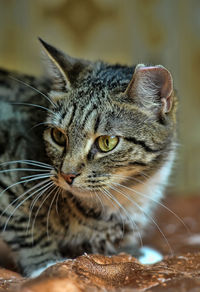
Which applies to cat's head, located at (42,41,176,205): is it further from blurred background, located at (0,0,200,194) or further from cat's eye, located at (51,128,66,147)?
blurred background, located at (0,0,200,194)

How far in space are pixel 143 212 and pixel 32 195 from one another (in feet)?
2.22

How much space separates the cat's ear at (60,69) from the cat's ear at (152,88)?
350 mm

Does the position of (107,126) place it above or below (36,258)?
above

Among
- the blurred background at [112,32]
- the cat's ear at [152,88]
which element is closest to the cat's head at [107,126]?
the cat's ear at [152,88]

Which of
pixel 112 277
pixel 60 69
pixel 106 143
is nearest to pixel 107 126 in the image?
pixel 106 143

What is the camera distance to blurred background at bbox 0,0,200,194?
4.21 meters

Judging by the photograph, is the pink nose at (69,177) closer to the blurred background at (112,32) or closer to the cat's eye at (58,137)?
the cat's eye at (58,137)

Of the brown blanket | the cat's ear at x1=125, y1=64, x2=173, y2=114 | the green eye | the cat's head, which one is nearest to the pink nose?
the cat's head

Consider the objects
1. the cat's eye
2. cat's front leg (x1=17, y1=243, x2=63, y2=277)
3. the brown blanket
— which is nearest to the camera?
the brown blanket

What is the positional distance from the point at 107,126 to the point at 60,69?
44cm

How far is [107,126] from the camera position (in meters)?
2.11

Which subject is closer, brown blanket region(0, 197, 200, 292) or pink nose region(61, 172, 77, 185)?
brown blanket region(0, 197, 200, 292)

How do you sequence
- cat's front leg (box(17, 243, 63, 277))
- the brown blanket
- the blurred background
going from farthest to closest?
the blurred background
cat's front leg (box(17, 243, 63, 277))
the brown blanket

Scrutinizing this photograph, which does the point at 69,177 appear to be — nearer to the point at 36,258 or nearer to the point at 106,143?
the point at 106,143
